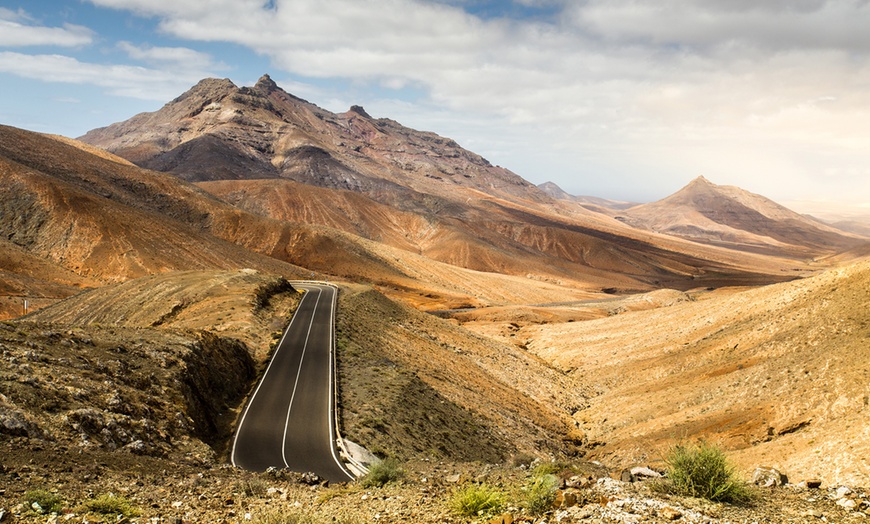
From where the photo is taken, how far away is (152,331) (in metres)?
23.6

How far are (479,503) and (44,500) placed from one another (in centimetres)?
707

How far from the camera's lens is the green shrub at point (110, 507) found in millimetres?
8734

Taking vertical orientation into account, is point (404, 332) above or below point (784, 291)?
below

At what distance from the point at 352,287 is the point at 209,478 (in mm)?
46057

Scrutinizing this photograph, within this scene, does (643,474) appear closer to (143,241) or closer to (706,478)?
(706,478)

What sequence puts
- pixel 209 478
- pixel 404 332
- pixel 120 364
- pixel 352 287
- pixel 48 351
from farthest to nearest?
pixel 352 287 → pixel 404 332 → pixel 120 364 → pixel 48 351 → pixel 209 478

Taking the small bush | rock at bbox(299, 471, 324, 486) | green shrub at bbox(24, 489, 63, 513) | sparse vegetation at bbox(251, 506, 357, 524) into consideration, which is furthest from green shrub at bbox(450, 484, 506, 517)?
green shrub at bbox(24, 489, 63, 513)

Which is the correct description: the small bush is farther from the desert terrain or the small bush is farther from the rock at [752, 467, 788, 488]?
the rock at [752, 467, 788, 488]

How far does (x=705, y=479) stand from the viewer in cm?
904

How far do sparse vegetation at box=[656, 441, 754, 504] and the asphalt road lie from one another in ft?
32.9

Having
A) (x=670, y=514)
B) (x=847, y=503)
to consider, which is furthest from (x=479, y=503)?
(x=847, y=503)

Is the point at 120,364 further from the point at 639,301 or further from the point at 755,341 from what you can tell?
the point at 639,301

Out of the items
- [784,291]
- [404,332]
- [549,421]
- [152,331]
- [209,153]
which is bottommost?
[549,421]

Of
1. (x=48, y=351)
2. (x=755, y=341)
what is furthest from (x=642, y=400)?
(x=48, y=351)
